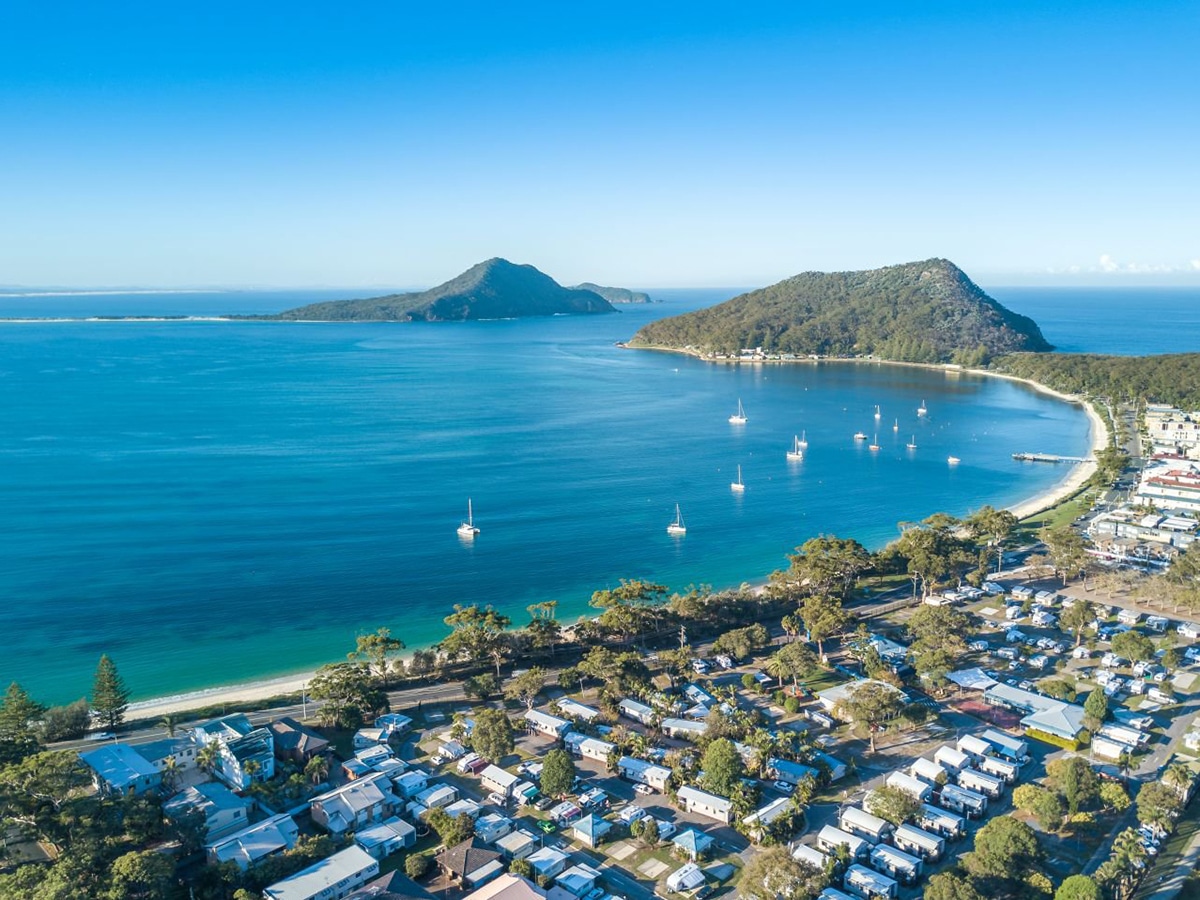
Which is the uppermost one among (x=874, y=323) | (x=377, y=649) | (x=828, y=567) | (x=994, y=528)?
(x=874, y=323)

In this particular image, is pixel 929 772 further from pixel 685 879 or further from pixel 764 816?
pixel 685 879

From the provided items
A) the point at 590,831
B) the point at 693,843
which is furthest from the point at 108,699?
the point at 693,843

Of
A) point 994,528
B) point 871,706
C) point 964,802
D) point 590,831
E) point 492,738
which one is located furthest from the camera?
point 994,528

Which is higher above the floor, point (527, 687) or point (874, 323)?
point (874, 323)

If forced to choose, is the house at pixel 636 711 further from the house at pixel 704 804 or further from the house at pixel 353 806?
the house at pixel 353 806

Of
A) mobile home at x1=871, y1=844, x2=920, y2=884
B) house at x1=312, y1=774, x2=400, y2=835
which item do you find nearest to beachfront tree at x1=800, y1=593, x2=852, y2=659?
mobile home at x1=871, y1=844, x2=920, y2=884

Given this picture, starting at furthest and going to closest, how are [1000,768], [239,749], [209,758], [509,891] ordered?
[239,749]
[1000,768]
[209,758]
[509,891]

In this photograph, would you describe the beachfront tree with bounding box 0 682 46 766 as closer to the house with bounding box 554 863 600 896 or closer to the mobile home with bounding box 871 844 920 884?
the house with bounding box 554 863 600 896
